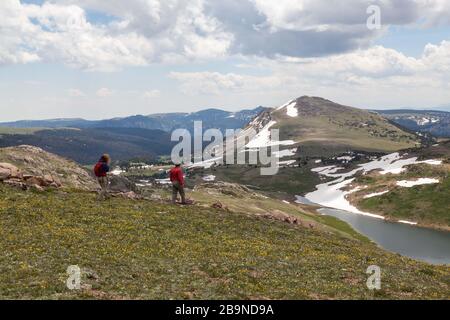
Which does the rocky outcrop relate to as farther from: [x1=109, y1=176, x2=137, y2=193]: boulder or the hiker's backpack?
the hiker's backpack

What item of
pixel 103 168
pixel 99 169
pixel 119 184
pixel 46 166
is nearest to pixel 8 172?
pixel 99 169

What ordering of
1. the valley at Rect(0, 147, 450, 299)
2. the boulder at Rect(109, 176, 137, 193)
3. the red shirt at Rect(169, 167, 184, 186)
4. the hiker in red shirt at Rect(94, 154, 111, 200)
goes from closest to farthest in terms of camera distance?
the valley at Rect(0, 147, 450, 299) < the hiker in red shirt at Rect(94, 154, 111, 200) < the red shirt at Rect(169, 167, 184, 186) < the boulder at Rect(109, 176, 137, 193)

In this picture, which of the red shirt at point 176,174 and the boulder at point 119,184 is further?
the boulder at point 119,184

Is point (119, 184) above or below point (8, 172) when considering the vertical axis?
below

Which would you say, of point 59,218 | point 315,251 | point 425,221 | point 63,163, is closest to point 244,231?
point 315,251

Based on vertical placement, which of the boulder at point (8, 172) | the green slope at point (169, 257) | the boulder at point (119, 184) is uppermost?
the boulder at point (8, 172)

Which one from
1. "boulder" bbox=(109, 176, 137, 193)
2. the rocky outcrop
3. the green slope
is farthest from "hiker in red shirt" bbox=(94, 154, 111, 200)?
"boulder" bbox=(109, 176, 137, 193)

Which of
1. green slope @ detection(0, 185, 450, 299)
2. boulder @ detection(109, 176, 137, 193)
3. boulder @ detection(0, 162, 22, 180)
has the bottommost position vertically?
boulder @ detection(109, 176, 137, 193)

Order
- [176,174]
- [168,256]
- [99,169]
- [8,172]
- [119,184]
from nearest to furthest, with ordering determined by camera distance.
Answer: [168,256]
[99,169]
[176,174]
[8,172]
[119,184]

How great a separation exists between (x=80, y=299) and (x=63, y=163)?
277 ft

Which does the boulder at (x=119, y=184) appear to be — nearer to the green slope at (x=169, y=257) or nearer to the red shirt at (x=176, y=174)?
the green slope at (x=169, y=257)

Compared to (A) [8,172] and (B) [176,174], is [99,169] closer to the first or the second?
(B) [176,174]

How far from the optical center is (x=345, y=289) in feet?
91.9

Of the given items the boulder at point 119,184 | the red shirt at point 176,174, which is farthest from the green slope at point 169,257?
the boulder at point 119,184
